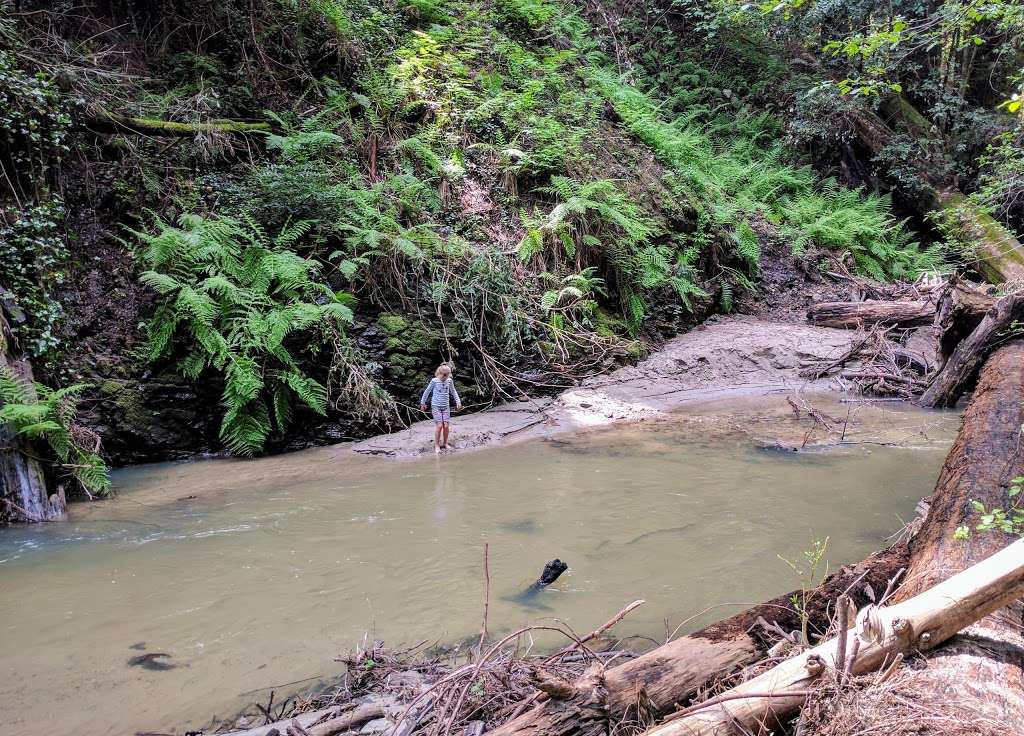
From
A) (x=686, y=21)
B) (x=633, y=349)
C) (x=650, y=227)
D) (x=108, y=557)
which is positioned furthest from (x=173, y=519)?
(x=686, y=21)

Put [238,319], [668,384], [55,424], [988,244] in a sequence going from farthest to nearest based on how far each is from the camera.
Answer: [988,244]
[668,384]
[238,319]
[55,424]

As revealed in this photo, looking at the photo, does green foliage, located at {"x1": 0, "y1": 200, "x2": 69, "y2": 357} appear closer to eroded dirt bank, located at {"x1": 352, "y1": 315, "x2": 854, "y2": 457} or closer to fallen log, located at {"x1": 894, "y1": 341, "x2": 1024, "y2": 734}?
eroded dirt bank, located at {"x1": 352, "y1": 315, "x2": 854, "y2": 457}

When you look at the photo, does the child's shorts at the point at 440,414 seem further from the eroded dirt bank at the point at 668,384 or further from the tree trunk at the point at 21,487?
the tree trunk at the point at 21,487

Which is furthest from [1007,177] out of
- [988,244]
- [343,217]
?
[343,217]

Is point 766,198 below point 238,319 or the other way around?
the other way around

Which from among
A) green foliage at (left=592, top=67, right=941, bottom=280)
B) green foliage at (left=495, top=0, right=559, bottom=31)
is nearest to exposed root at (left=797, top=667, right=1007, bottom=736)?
green foliage at (left=592, top=67, right=941, bottom=280)

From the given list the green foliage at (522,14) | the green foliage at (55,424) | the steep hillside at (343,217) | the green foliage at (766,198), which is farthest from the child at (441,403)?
the green foliage at (522,14)

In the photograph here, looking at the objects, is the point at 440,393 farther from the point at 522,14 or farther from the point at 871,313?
the point at 522,14

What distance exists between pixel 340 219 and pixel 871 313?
1098cm

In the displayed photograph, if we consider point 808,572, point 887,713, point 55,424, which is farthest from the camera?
point 55,424

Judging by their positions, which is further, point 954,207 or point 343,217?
point 954,207

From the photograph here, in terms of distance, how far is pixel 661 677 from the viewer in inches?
Result: 112

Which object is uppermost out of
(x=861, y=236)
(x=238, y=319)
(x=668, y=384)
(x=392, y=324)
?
(x=238, y=319)

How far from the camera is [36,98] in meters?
8.75
